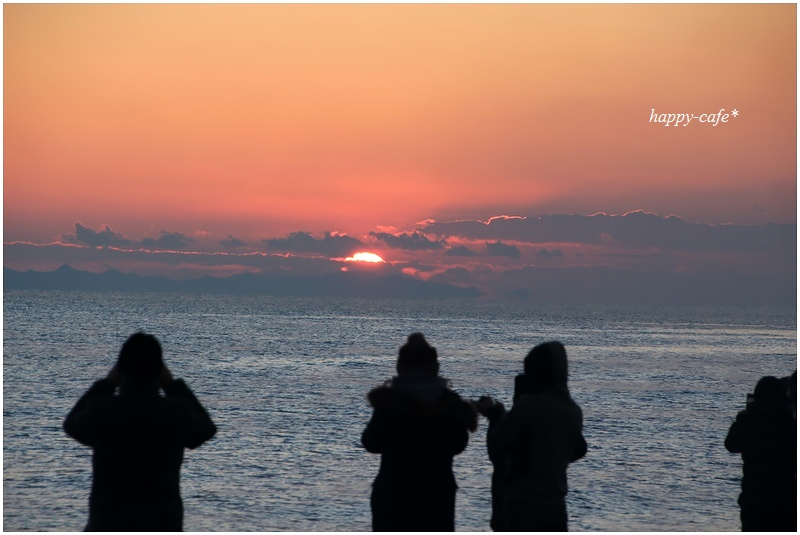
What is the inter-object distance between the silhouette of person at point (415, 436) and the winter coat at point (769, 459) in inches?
117

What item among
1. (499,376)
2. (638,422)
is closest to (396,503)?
(638,422)

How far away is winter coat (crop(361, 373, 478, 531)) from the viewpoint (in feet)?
18.0

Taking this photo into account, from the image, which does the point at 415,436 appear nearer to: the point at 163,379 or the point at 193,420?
the point at 193,420

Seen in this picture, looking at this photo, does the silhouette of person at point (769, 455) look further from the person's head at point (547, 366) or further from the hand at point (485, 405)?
the person's head at point (547, 366)

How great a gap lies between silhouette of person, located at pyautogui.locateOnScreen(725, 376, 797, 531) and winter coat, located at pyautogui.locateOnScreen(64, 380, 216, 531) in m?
4.59

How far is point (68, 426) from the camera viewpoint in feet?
16.4

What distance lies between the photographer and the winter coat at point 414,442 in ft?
18.0

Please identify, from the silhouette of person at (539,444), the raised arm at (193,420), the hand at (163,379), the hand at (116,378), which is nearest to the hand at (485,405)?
the silhouette of person at (539,444)

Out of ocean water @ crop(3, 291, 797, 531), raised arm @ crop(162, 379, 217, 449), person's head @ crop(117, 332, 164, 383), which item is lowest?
ocean water @ crop(3, 291, 797, 531)

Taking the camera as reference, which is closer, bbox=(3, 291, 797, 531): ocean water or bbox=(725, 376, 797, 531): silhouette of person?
bbox=(725, 376, 797, 531): silhouette of person

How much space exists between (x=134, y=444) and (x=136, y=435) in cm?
5

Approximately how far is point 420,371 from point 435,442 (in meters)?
0.46

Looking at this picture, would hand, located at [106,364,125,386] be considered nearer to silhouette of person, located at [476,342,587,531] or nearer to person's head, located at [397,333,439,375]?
person's head, located at [397,333,439,375]

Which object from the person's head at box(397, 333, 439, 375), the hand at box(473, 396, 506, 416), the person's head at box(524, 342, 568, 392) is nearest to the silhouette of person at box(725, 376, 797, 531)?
the hand at box(473, 396, 506, 416)
